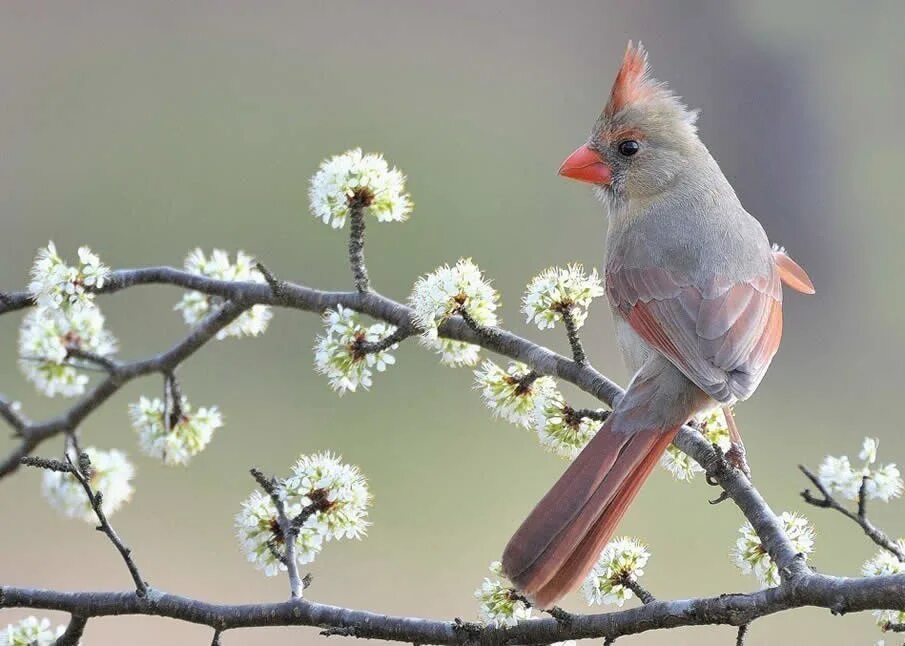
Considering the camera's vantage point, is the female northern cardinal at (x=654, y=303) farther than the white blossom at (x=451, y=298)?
No

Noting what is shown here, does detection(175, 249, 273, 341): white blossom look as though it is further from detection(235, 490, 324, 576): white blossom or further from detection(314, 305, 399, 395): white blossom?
detection(235, 490, 324, 576): white blossom

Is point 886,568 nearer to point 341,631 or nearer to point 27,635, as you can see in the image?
point 341,631

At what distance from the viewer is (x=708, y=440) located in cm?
143

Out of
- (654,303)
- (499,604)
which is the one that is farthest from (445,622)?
(654,303)

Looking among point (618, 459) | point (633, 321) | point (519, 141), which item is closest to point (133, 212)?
point (519, 141)

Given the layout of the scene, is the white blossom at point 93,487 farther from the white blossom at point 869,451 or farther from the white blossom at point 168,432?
the white blossom at point 869,451

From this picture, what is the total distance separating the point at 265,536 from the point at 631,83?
993 mm

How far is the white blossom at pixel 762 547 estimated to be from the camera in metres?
1.12

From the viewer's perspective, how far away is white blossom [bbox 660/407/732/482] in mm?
1407

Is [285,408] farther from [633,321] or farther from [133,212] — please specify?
→ [633,321]

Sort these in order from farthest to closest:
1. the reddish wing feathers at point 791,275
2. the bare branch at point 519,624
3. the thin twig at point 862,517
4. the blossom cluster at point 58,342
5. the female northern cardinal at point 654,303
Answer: the reddish wing feathers at point 791,275, the blossom cluster at point 58,342, the female northern cardinal at point 654,303, the thin twig at point 862,517, the bare branch at point 519,624

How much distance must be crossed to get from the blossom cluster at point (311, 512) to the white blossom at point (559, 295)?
292 mm

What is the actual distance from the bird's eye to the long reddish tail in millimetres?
541

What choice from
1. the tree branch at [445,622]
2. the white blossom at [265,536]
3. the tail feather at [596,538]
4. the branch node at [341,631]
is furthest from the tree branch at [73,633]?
the tail feather at [596,538]
